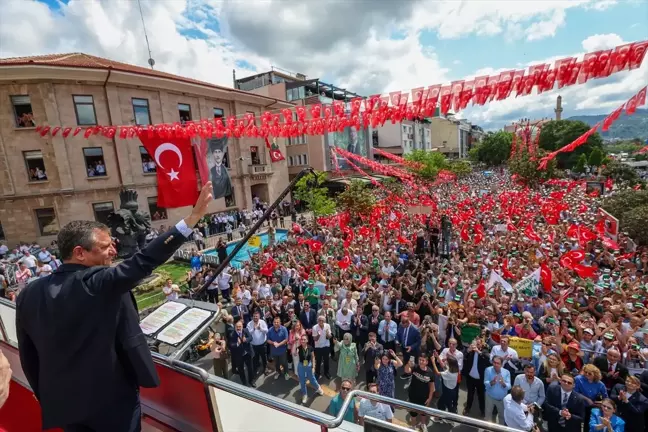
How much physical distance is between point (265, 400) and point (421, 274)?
8446 millimetres

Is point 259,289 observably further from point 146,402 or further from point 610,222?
point 610,222

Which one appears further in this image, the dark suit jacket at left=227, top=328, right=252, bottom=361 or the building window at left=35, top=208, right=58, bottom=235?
the building window at left=35, top=208, right=58, bottom=235

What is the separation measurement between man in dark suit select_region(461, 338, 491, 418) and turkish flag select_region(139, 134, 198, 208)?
1089 centimetres

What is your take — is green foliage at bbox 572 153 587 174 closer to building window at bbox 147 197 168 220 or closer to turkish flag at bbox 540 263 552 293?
turkish flag at bbox 540 263 552 293

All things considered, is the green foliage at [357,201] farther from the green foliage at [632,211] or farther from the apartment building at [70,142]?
the apartment building at [70,142]

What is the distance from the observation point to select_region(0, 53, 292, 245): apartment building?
723 inches

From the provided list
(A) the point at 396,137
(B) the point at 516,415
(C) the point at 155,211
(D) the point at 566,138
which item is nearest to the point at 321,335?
(B) the point at 516,415

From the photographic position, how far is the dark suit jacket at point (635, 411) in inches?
183

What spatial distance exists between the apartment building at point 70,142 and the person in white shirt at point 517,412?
22250mm

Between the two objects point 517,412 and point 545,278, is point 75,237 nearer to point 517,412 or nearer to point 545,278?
point 517,412

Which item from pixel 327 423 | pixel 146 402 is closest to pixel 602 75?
pixel 327 423

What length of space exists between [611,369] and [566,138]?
6114 cm

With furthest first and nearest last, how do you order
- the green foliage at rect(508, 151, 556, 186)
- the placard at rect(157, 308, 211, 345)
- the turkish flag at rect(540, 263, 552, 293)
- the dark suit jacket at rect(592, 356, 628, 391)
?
the green foliage at rect(508, 151, 556, 186)
the turkish flag at rect(540, 263, 552, 293)
the dark suit jacket at rect(592, 356, 628, 391)
the placard at rect(157, 308, 211, 345)

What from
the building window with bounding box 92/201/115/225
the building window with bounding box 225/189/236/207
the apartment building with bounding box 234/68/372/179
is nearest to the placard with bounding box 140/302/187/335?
the building window with bounding box 92/201/115/225
